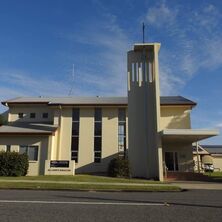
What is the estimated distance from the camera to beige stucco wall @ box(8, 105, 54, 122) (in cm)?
3553

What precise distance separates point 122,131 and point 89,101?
5100 millimetres

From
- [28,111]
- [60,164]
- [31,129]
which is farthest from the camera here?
[28,111]

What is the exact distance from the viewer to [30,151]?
29109 millimetres

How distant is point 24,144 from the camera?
95.9 ft

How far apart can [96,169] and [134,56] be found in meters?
12.1

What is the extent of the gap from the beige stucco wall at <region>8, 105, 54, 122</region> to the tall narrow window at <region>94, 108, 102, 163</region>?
5.73 metres

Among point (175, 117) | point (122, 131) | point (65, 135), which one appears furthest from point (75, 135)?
point (175, 117)

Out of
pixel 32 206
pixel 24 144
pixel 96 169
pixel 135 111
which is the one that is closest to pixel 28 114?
pixel 24 144

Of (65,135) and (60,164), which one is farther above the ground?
(65,135)

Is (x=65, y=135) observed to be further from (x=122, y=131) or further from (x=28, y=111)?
(x=28, y=111)

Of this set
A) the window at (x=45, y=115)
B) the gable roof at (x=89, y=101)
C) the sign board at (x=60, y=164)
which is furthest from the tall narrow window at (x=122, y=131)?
the window at (x=45, y=115)

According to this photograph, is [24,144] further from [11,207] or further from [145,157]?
[11,207]

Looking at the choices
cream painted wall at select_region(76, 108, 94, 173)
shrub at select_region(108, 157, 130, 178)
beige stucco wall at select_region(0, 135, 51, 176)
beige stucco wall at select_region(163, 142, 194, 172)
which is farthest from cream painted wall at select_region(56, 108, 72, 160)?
beige stucco wall at select_region(163, 142, 194, 172)

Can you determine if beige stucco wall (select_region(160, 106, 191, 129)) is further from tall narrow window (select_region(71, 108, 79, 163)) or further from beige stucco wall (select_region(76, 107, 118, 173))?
tall narrow window (select_region(71, 108, 79, 163))
